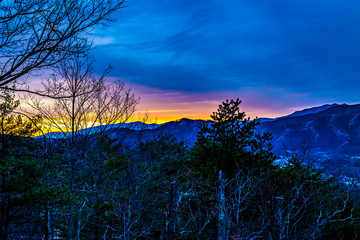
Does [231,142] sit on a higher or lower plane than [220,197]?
higher

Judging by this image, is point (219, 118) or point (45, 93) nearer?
point (45, 93)

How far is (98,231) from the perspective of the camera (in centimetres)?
1521

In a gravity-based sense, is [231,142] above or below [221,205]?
above

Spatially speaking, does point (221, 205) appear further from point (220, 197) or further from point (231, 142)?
point (231, 142)

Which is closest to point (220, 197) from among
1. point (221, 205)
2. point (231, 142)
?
point (221, 205)

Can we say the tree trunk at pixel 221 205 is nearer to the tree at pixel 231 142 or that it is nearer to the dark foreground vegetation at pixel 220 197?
the dark foreground vegetation at pixel 220 197

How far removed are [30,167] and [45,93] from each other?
2802mm

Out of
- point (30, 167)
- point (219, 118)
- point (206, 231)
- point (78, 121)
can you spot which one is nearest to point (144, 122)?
point (78, 121)

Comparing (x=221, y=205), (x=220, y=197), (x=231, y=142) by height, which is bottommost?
(x=221, y=205)

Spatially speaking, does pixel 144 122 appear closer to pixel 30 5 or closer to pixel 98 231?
pixel 98 231

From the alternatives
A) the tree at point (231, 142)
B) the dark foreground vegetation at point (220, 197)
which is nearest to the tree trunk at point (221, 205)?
the dark foreground vegetation at point (220, 197)

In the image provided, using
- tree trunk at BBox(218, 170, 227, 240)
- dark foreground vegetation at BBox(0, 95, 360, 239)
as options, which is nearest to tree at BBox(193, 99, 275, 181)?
dark foreground vegetation at BBox(0, 95, 360, 239)

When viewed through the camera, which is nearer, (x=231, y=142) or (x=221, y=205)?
(x=221, y=205)

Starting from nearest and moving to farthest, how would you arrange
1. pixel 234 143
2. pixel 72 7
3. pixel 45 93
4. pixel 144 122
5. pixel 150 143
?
pixel 72 7 < pixel 45 93 < pixel 234 143 < pixel 144 122 < pixel 150 143
